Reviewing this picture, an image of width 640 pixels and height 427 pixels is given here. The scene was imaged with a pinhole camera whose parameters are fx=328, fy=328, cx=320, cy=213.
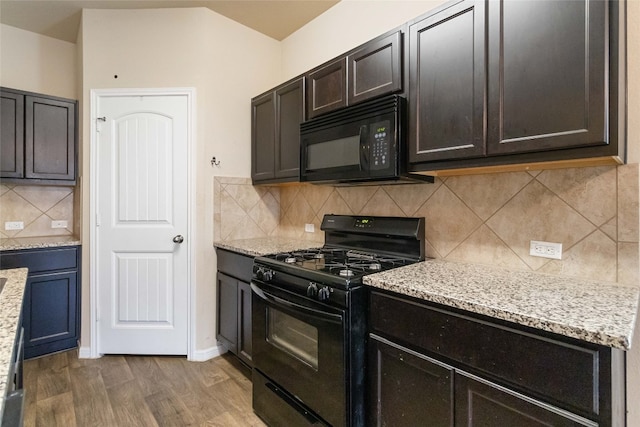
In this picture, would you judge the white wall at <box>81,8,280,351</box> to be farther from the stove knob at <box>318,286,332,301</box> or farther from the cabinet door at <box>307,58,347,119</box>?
the stove knob at <box>318,286,332,301</box>

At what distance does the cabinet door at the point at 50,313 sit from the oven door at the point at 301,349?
1.78m

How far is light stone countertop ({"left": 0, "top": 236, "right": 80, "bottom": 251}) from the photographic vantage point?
8.04ft

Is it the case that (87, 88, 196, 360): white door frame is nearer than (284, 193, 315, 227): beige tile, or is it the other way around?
(87, 88, 196, 360): white door frame

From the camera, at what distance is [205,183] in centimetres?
261

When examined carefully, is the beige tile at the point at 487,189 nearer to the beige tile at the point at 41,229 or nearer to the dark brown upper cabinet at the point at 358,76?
the dark brown upper cabinet at the point at 358,76

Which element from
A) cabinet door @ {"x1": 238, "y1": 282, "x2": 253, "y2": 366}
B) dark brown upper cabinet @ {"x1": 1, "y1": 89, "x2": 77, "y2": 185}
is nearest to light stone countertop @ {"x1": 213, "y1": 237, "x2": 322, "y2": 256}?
cabinet door @ {"x1": 238, "y1": 282, "x2": 253, "y2": 366}

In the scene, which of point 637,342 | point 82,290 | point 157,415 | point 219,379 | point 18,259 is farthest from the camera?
point 82,290

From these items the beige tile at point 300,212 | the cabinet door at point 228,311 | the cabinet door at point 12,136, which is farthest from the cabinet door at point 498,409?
the cabinet door at point 12,136

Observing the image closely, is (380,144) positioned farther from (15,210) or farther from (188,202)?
(15,210)

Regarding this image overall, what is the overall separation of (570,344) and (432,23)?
139 centimetres

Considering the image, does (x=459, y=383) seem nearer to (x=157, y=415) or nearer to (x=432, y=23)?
(x=432, y=23)

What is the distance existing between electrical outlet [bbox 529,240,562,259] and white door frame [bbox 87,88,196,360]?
7.29ft

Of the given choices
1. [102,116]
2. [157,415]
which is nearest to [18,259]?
[102,116]

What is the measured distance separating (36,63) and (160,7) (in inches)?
53.9
